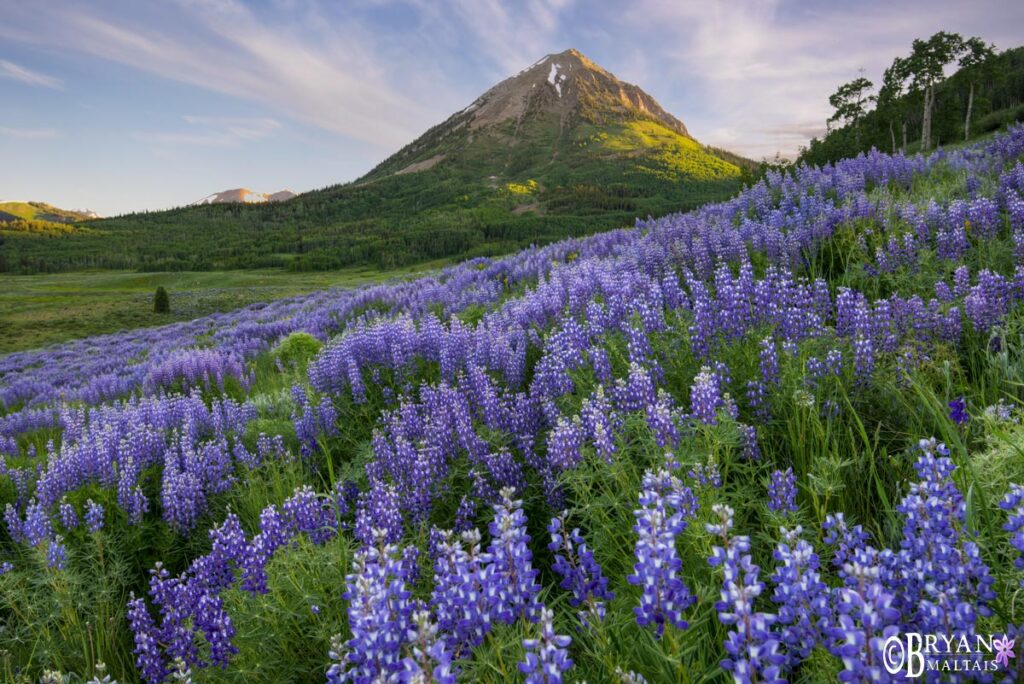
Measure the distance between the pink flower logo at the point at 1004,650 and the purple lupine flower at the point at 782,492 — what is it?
3.33ft

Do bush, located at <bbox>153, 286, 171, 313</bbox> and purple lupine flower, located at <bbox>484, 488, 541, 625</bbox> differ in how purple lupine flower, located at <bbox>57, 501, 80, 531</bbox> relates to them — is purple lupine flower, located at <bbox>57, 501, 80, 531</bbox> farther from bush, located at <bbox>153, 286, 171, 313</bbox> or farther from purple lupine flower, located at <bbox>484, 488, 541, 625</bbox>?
bush, located at <bbox>153, 286, 171, 313</bbox>

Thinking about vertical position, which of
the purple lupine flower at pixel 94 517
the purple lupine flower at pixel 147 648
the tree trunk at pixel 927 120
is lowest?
the purple lupine flower at pixel 147 648

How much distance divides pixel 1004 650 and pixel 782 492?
113 cm

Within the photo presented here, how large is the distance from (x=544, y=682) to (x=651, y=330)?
407 centimetres

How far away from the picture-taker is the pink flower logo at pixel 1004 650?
5.96ft

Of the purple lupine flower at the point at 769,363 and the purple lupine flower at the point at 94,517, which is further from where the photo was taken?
the purple lupine flower at the point at 94,517

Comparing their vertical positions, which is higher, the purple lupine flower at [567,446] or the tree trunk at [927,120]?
the tree trunk at [927,120]

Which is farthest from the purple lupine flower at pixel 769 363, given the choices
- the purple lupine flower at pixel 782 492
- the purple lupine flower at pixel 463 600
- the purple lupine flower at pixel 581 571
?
the purple lupine flower at pixel 463 600

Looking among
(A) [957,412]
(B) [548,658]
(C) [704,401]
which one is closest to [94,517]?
(B) [548,658]

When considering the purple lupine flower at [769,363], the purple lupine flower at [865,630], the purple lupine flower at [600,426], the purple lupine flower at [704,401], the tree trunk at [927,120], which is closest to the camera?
the purple lupine flower at [865,630]

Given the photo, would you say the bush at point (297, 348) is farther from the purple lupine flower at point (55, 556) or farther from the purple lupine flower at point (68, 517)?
the purple lupine flower at point (55, 556)

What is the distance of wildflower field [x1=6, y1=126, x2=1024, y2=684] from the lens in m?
2.02

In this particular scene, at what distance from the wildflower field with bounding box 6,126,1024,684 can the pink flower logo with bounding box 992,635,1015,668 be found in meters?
0.02

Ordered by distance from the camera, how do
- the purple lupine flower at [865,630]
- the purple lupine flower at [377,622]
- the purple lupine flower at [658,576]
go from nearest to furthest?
the purple lupine flower at [865,630] → the purple lupine flower at [658,576] → the purple lupine flower at [377,622]
